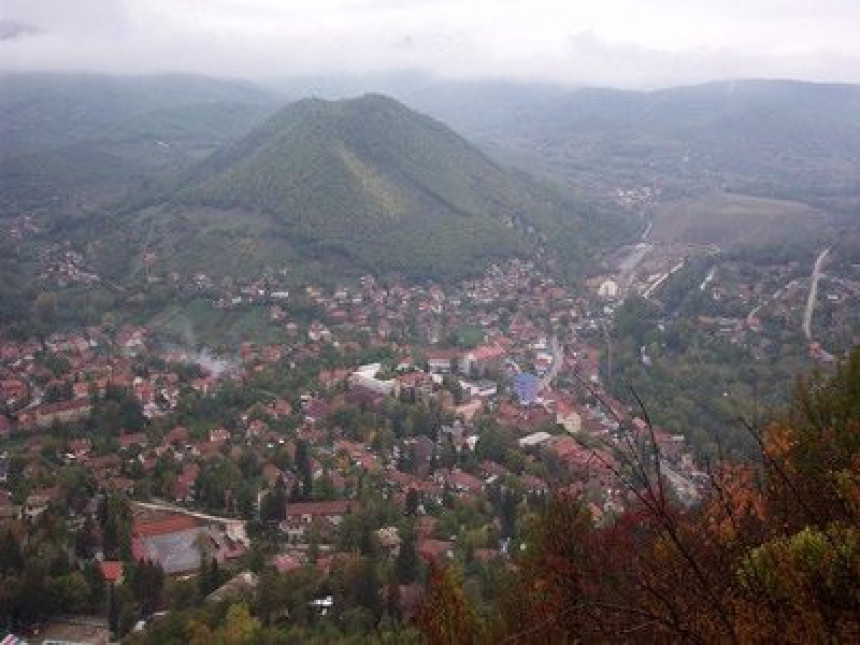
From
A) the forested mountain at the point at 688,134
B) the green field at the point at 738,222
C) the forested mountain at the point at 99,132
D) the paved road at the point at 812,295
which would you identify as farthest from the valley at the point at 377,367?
the forested mountain at the point at 688,134

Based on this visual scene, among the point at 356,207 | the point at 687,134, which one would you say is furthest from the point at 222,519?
the point at 687,134

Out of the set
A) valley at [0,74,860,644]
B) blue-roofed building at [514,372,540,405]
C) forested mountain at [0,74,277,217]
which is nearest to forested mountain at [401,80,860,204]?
valley at [0,74,860,644]

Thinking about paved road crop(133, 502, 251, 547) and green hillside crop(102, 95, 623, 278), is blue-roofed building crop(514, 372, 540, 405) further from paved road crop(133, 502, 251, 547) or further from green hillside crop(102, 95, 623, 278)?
green hillside crop(102, 95, 623, 278)

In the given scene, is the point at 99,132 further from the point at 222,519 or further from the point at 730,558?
the point at 730,558

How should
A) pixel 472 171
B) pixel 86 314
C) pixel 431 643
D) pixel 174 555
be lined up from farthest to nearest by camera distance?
1. pixel 472 171
2. pixel 86 314
3. pixel 174 555
4. pixel 431 643

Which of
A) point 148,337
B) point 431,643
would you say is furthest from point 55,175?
point 431,643

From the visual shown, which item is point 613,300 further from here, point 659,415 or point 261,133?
point 261,133

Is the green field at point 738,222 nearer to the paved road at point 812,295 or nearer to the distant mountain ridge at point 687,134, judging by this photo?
the paved road at point 812,295
